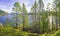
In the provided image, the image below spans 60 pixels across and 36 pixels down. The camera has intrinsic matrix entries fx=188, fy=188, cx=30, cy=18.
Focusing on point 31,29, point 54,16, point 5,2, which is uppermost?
point 5,2

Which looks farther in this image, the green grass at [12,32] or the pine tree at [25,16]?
the pine tree at [25,16]

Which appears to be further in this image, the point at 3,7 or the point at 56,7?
the point at 3,7

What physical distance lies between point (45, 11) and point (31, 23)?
0.81 m

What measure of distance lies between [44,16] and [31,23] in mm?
681

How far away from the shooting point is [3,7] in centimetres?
834

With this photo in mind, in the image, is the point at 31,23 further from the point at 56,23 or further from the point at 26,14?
the point at 56,23

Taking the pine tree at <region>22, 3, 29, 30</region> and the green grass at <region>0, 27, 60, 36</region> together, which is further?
the pine tree at <region>22, 3, 29, 30</region>

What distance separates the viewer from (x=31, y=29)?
25.8 ft

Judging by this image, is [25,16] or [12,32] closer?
[12,32]

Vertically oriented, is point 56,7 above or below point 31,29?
above

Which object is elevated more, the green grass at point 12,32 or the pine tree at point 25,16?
the pine tree at point 25,16

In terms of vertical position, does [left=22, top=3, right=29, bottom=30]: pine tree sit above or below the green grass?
above

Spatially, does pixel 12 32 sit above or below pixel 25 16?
below

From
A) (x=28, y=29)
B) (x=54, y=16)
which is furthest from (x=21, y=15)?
(x=54, y=16)
